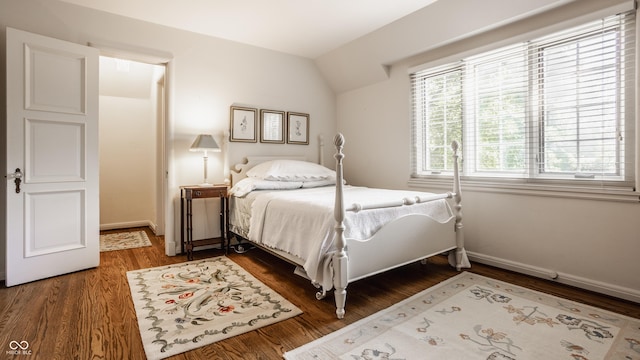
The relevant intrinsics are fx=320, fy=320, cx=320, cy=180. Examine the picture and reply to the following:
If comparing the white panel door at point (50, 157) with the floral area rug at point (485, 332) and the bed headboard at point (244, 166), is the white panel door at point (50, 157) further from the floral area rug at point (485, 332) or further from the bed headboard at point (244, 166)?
the floral area rug at point (485, 332)

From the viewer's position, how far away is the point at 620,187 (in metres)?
2.32

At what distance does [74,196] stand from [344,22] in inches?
123

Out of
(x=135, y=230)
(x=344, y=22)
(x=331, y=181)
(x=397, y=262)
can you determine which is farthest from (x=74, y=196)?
(x=344, y=22)

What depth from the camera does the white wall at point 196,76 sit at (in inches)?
116

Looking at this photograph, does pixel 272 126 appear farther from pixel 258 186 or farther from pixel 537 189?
pixel 537 189

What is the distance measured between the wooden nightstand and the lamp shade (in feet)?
1.35

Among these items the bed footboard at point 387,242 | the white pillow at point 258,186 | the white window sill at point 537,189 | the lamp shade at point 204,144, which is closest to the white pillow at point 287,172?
the white pillow at point 258,186

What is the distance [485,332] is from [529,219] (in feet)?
4.56

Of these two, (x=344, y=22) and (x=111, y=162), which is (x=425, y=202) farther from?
(x=111, y=162)

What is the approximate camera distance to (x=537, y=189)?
271cm

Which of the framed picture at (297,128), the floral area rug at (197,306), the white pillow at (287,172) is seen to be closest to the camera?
the floral area rug at (197,306)

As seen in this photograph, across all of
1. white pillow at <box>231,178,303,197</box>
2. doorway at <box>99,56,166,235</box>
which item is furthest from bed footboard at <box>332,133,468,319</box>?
doorway at <box>99,56,166,235</box>

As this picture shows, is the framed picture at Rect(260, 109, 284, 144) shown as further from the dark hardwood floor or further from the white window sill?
the white window sill

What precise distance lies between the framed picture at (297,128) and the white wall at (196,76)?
8 cm
